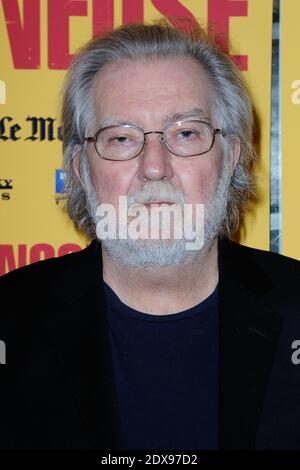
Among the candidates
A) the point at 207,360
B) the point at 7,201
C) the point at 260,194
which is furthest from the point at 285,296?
the point at 7,201

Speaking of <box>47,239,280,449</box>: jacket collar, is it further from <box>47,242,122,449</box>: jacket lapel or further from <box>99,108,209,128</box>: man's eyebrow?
<box>99,108,209,128</box>: man's eyebrow

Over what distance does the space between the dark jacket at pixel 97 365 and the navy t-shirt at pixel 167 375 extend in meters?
0.03

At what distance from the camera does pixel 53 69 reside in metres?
1.70

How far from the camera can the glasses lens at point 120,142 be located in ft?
4.36

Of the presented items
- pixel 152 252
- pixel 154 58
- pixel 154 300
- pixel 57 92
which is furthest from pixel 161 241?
pixel 57 92

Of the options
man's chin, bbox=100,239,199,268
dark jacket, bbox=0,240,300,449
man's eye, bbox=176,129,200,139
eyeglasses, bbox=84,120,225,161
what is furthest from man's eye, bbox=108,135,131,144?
dark jacket, bbox=0,240,300,449

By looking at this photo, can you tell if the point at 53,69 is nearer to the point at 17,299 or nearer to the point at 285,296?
the point at 17,299

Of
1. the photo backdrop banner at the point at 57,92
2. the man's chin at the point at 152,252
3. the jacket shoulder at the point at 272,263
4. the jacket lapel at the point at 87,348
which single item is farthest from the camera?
the photo backdrop banner at the point at 57,92

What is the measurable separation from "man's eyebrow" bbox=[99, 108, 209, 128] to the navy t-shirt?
406 millimetres

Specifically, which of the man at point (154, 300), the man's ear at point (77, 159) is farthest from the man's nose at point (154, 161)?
the man's ear at point (77, 159)

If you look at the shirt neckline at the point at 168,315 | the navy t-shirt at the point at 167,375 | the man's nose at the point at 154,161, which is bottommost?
the navy t-shirt at the point at 167,375

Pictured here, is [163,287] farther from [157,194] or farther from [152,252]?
[157,194]

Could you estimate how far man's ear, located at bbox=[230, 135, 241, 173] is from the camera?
1.50 m

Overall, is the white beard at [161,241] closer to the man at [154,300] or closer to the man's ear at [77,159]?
the man at [154,300]
